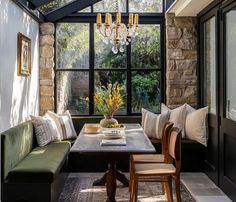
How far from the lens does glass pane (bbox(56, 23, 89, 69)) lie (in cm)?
663

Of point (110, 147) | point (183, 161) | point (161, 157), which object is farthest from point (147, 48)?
point (110, 147)

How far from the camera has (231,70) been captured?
4.59m

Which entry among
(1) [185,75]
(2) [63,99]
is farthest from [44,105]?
(1) [185,75]

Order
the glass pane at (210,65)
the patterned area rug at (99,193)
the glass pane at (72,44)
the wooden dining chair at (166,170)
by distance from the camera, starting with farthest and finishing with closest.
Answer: the glass pane at (72,44) < the glass pane at (210,65) < the patterned area rug at (99,193) < the wooden dining chair at (166,170)

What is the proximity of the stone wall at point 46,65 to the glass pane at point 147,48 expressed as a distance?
140cm

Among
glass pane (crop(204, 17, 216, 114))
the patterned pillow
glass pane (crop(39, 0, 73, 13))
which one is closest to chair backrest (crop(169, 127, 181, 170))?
glass pane (crop(204, 17, 216, 114))

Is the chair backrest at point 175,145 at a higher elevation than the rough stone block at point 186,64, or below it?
below

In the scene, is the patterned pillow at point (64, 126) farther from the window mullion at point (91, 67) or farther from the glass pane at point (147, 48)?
the glass pane at point (147, 48)

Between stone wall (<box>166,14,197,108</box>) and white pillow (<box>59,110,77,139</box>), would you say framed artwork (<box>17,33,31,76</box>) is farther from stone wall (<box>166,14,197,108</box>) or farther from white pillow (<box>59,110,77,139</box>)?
stone wall (<box>166,14,197,108</box>)

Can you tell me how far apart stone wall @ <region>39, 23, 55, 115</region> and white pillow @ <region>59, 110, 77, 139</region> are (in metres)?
0.56

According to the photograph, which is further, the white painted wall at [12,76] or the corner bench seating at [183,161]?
the corner bench seating at [183,161]

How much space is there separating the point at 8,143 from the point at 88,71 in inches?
118

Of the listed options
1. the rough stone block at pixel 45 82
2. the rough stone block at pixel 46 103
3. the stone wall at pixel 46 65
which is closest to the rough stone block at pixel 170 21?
the stone wall at pixel 46 65

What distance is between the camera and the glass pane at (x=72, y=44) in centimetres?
663
